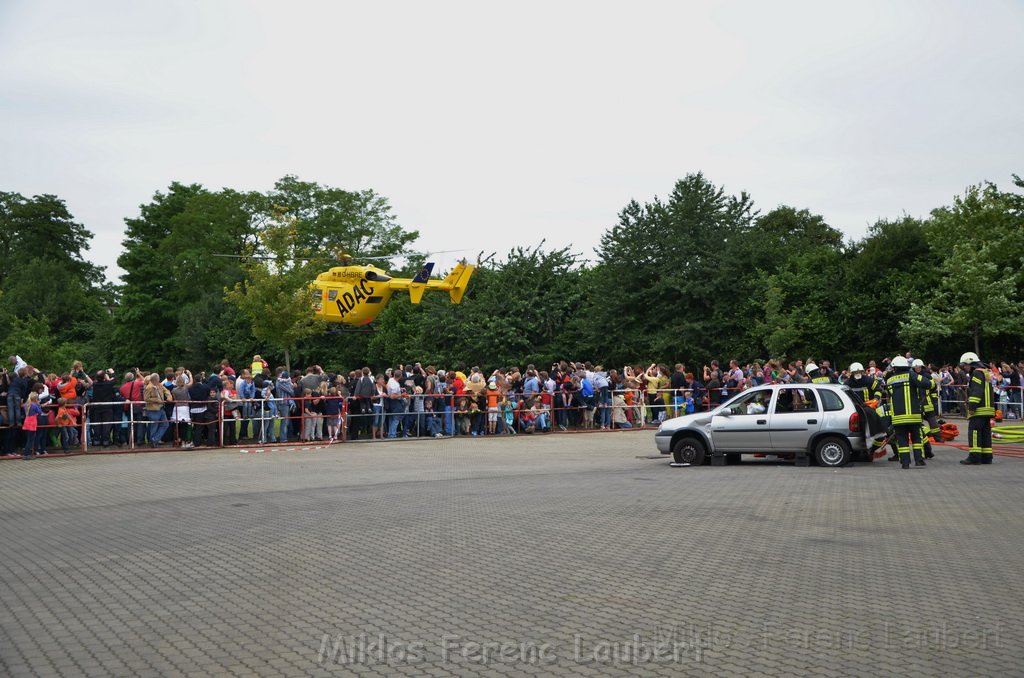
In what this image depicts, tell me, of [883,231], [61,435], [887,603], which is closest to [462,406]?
[61,435]

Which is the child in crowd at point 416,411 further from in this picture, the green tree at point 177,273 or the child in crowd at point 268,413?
the green tree at point 177,273

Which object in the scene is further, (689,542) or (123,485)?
(123,485)

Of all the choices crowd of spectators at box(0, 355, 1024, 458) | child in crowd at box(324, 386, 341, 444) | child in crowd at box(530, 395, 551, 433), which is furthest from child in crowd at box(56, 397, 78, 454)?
child in crowd at box(530, 395, 551, 433)

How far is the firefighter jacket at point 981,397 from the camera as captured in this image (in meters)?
18.1

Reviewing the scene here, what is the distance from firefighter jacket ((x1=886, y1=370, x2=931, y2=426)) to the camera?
17.8 meters

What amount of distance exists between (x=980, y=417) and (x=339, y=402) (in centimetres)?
1508

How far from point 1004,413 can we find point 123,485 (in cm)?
2842

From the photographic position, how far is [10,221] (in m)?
87.2

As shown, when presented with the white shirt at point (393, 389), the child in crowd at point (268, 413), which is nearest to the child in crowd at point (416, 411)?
the white shirt at point (393, 389)

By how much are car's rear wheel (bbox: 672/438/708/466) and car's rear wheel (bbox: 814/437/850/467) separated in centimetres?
211

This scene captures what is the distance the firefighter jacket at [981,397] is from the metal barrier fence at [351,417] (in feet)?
40.1

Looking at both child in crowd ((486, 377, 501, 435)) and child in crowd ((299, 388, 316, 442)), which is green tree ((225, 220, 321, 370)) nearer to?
child in crowd ((486, 377, 501, 435))

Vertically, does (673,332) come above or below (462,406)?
above

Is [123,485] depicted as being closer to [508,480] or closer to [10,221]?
[508,480]
